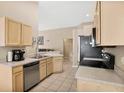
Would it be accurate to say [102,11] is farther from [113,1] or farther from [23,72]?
[23,72]

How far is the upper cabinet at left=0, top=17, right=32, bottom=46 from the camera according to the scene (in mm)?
2842

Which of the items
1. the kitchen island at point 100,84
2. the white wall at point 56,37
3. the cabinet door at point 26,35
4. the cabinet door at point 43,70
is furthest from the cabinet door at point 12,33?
the white wall at point 56,37

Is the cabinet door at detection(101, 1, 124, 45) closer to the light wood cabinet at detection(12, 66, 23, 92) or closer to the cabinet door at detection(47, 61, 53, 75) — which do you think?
the light wood cabinet at detection(12, 66, 23, 92)

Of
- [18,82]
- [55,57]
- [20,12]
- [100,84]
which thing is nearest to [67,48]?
[55,57]

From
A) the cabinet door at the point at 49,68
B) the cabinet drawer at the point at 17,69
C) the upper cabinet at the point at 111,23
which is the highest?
the upper cabinet at the point at 111,23

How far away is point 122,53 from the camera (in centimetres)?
190

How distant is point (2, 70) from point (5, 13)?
1.74m

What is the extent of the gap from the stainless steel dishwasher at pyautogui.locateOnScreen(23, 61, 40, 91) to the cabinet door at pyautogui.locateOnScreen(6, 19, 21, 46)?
75 cm

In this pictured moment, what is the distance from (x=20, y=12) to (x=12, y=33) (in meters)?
1.31

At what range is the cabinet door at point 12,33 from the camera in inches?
115

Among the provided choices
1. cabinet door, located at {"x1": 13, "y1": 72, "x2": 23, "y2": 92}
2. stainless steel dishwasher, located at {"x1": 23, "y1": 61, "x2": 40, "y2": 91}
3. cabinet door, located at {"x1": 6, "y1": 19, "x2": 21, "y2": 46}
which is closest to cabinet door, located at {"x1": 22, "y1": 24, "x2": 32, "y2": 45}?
cabinet door, located at {"x1": 6, "y1": 19, "x2": 21, "y2": 46}

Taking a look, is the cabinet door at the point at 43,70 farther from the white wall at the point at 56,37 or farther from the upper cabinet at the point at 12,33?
the white wall at the point at 56,37

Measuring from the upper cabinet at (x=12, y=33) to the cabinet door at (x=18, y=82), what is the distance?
2.77 feet

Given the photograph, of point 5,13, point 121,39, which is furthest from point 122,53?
point 5,13
